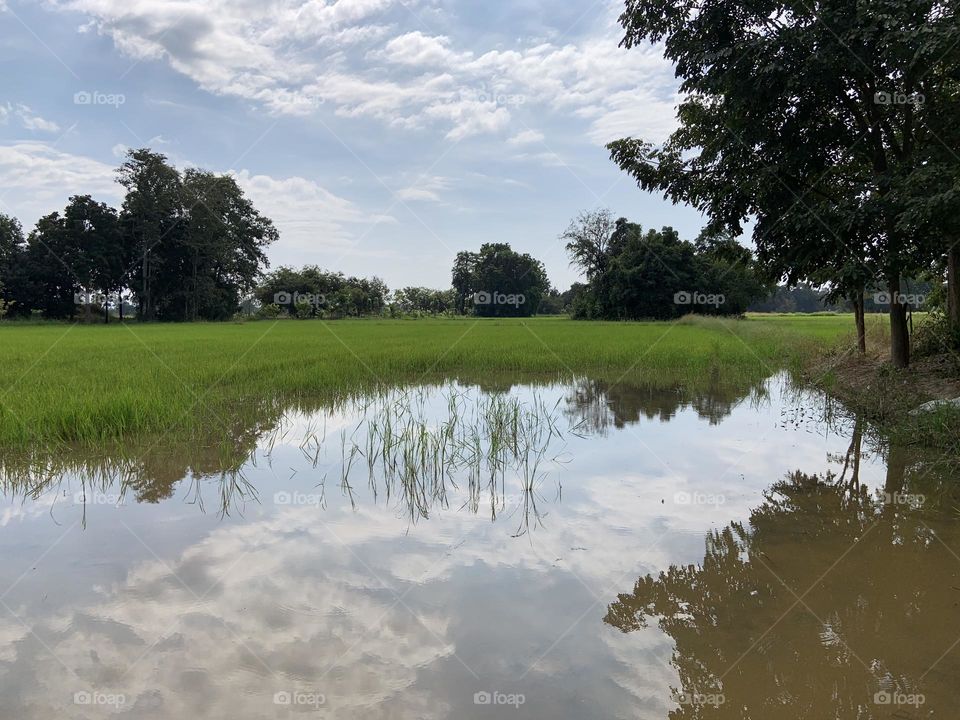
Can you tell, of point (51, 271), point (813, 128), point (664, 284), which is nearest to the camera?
point (813, 128)

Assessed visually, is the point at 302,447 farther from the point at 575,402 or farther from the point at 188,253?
the point at 188,253

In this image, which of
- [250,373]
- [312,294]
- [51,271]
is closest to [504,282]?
[312,294]

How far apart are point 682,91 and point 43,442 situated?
10.1m

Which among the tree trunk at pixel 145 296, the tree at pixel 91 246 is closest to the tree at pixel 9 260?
the tree at pixel 91 246

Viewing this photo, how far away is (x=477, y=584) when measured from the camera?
3135 mm

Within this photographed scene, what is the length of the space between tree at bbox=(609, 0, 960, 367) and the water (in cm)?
372

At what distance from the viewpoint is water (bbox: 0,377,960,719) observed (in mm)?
2279

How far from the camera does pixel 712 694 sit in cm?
226

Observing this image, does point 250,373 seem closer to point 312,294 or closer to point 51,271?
point 51,271

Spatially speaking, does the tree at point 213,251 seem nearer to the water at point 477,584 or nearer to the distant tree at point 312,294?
the distant tree at point 312,294

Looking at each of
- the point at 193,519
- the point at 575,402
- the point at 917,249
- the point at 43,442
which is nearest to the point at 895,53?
the point at 917,249

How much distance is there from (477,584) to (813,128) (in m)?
9.68

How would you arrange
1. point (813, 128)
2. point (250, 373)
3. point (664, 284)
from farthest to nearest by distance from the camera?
point (664, 284) < point (250, 373) < point (813, 128)

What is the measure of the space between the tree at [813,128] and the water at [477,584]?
3720mm
